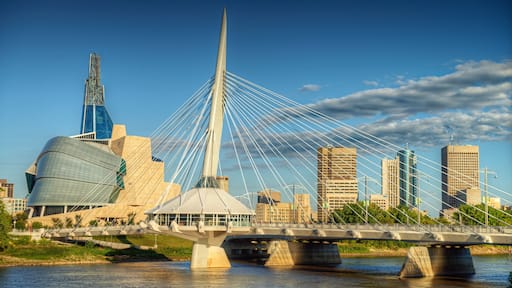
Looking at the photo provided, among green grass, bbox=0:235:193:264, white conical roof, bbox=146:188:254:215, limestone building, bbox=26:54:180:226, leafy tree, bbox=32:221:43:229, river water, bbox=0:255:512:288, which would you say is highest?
limestone building, bbox=26:54:180:226

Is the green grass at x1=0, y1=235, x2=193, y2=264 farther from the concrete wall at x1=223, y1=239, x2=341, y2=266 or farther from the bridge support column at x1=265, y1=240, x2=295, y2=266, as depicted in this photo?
the concrete wall at x1=223, y1=239, x2=341, y2=266

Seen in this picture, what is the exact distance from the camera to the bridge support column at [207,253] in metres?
73.8

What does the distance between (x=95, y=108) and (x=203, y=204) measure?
366 feet

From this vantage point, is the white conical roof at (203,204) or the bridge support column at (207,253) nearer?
the white conical roof at (203,204)

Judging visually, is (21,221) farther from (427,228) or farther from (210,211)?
(427,228)

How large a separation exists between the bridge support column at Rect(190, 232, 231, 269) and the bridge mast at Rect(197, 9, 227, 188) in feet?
20.2

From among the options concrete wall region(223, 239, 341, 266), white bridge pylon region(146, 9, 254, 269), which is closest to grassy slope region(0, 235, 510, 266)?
concrete wall region(223, 239, 341, 266)

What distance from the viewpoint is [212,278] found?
63.0m

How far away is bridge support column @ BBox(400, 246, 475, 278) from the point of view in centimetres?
6756

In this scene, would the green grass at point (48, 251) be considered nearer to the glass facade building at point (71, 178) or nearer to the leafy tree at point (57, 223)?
the leafy tree at point (57, 223)

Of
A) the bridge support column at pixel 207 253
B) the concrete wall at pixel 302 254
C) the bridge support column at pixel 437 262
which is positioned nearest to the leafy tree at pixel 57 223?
the concrete wall at pixel 302 254

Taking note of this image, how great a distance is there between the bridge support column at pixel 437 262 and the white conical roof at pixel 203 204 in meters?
19.3

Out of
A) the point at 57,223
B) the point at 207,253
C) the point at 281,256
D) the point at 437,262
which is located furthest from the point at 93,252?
the point at 437,262

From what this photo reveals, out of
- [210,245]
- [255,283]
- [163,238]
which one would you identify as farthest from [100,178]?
[255,283]
